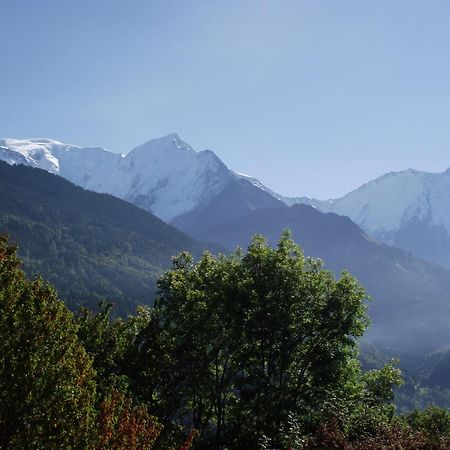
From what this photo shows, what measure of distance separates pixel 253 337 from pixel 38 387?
17406 millimetres

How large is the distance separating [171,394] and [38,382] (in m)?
17.6

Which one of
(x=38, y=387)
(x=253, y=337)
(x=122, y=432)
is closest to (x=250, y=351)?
(x=253, y=337)

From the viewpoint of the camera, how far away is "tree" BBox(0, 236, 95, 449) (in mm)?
11883

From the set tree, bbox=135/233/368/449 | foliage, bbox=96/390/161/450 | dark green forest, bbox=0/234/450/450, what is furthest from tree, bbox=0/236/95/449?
tree, bbox=135/233/368/449

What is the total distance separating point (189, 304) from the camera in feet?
92.0

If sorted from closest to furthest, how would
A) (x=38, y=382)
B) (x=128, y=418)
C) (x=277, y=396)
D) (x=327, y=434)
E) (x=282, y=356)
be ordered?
(x=38, y=382)
(x=128, y=418)
(x=327, y=434)
(x=277, y=396)
(x=282, y=356)

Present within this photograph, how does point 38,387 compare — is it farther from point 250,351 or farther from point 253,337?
point 250,351

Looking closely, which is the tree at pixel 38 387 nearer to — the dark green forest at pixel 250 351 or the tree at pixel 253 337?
the dark green forest at pixel 250 351

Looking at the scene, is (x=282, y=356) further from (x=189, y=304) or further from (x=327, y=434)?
(x=327, y=434)

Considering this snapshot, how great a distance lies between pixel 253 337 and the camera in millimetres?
28484

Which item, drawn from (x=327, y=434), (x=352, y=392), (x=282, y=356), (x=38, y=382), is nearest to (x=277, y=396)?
(x=282, y=356)

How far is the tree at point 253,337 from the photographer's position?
27.5 metres

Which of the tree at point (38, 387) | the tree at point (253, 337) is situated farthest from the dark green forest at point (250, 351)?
the tree at point (38, 387)

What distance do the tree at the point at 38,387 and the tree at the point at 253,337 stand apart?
47.6 ft
